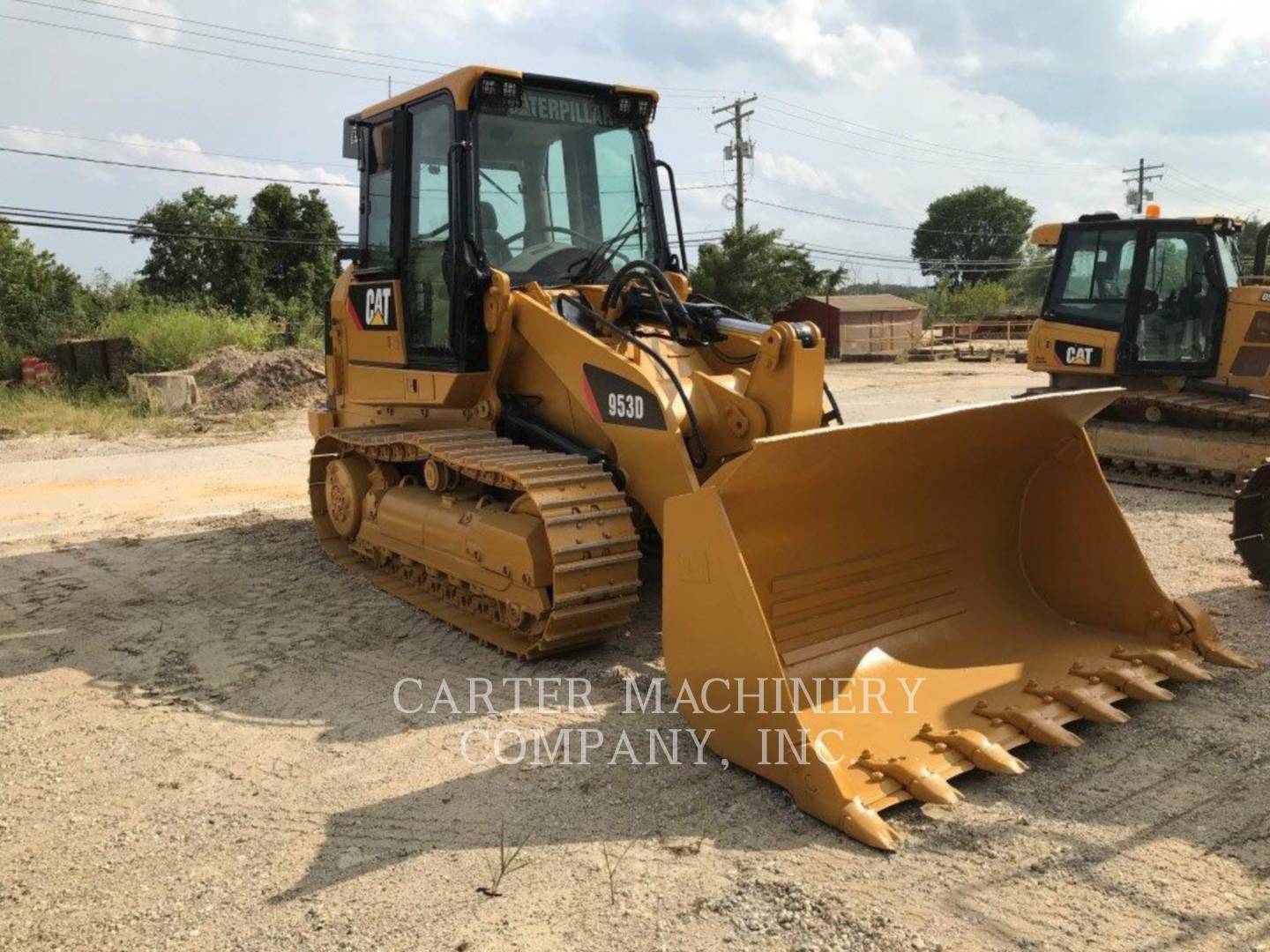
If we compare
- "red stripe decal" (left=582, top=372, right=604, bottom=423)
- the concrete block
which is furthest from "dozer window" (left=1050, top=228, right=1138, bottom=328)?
the concrete block

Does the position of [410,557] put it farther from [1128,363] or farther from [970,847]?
[1128,363]

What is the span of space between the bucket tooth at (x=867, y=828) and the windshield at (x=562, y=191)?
3648mm

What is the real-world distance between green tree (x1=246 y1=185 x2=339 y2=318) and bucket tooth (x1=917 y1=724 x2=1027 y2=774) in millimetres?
31676

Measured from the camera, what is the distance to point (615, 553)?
15.7ft

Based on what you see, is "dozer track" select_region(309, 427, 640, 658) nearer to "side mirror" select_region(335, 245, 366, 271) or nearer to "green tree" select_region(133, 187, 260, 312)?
"side mirror" select_region(335, 245, 366, 271)

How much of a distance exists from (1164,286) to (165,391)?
14703 mm

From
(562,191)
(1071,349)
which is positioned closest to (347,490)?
(562,191)

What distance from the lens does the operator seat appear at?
584cm

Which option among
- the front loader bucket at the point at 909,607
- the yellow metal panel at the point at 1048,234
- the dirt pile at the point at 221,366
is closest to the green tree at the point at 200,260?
the dirt pile at the point at 221,366

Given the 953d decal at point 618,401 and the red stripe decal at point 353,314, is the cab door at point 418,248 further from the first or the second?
the 953d decal at point 618,401

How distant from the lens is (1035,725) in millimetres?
3793

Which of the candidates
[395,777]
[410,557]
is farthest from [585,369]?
[395,777]

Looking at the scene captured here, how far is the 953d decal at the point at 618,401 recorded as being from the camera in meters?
4.96

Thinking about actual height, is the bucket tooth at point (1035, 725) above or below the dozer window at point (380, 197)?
below
